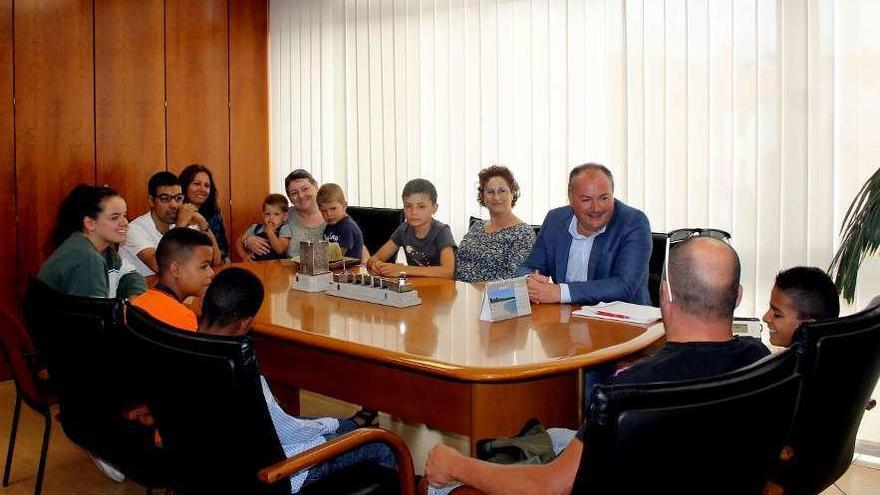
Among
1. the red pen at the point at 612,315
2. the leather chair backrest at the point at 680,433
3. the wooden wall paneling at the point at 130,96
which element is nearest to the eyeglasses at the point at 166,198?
the wooden wall paneling at the point at 130,96

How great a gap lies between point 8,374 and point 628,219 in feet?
12.8

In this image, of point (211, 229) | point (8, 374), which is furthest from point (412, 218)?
point (8, 374)

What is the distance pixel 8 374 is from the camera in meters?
4.95

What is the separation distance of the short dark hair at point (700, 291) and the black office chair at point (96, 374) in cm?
147

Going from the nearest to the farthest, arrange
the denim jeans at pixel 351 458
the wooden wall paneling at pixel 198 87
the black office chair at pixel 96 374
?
1. the denim jeans at pixel 351 458
2. the black office chair at pixel 96 374
3. the wooden wall paneling at pixel 198 87

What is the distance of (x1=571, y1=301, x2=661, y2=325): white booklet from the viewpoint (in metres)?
2.74

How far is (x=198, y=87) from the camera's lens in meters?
5.96

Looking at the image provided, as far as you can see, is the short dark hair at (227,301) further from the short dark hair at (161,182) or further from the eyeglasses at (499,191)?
the short dark hair at (161,182)

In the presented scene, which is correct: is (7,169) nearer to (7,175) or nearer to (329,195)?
(7,175)

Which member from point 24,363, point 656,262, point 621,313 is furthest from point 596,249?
point 24,363

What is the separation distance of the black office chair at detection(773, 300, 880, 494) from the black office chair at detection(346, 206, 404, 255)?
318cm

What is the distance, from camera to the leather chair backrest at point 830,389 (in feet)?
5.50

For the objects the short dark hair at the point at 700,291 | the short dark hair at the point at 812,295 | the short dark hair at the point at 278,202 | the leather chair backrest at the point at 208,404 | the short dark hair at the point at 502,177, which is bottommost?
the leather chair backrest at the point at 208,404

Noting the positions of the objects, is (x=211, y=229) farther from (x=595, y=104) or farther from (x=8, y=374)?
(x=595, y=104)
